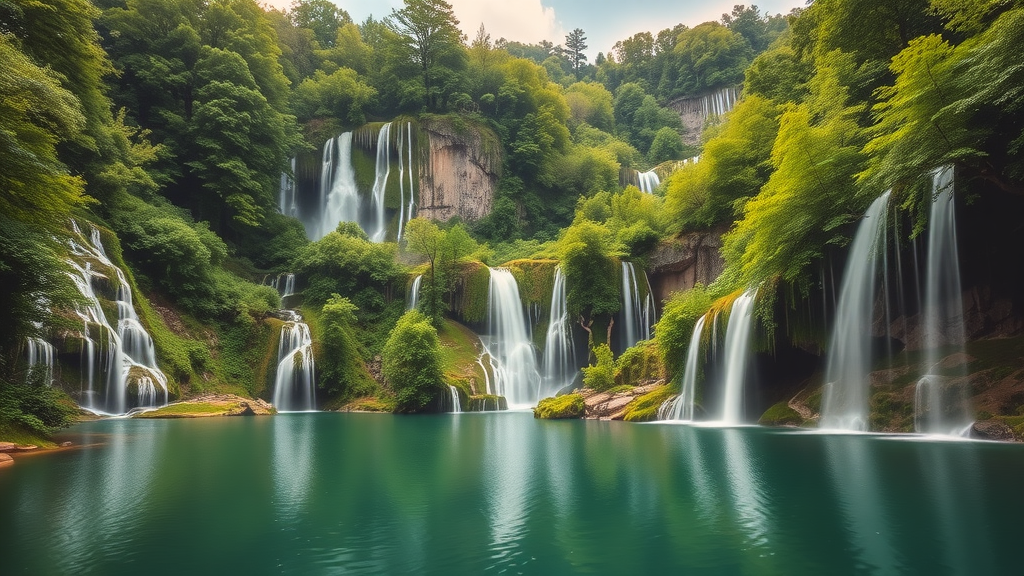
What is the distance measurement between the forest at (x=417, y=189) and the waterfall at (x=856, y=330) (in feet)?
1.32

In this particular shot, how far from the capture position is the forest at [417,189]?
10695mm

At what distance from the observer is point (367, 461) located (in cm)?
938

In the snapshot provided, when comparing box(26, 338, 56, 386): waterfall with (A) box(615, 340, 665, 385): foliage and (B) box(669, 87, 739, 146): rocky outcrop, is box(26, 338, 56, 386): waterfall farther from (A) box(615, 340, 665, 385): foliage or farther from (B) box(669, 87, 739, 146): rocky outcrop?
(B) box(669, 87, 739, 146): rocky outcrop

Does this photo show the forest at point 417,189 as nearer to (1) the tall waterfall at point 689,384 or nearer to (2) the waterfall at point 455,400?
(2) the waterfall at point 455,400

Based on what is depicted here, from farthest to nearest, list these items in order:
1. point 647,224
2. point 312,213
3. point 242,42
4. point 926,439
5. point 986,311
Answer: point 312,213 → point 242,42 → point 647,224 → point 986,311 → point 926,439

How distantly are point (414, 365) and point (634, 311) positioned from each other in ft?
45.7

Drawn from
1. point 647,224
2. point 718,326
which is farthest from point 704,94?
point 718,326

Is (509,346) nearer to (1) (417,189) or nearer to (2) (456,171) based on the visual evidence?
(1) (417,189)

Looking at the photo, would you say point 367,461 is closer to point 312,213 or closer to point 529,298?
point 529,298

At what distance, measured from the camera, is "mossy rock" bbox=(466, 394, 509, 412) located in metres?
25.5

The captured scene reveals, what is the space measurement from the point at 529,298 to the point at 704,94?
59.5 metres

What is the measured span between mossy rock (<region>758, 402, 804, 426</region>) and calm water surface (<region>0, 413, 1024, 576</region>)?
423cm

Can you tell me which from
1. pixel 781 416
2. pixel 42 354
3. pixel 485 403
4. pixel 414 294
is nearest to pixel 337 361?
pixel 414 294

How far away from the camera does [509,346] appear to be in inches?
1244
